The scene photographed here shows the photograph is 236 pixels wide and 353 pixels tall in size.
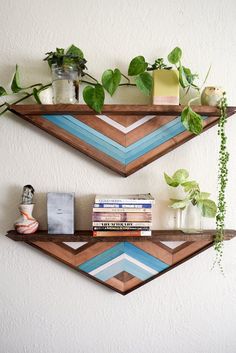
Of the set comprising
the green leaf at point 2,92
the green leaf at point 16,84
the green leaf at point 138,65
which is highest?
the green leaf at point 138,65

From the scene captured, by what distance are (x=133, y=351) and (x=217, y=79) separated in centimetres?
141

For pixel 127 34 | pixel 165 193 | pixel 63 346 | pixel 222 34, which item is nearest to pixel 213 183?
pixel 165 193

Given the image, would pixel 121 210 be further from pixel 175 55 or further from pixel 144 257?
pixel 175 55

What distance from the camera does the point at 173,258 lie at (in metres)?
1.22

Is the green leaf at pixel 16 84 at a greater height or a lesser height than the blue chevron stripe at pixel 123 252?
greater

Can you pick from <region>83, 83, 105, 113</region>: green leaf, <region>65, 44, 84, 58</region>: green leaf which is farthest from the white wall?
<region>83, 83, 105, 113</region>: green leaf

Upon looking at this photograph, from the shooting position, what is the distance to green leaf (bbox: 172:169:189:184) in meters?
1.17

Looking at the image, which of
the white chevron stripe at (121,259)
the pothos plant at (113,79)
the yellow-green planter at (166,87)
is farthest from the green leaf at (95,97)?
the white chevron stripe at (121,259)

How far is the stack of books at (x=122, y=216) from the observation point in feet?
3.65

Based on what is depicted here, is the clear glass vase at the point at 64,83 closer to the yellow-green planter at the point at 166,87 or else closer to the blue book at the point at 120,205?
the yellow-green planter at the point at 166,87

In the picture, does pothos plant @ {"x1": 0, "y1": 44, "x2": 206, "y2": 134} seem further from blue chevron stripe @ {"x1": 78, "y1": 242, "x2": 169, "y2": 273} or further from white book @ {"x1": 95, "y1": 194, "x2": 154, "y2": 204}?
blue chevron stripe @ {"x1": 78, "y1": 242, "x2": 169, "y2": 273}

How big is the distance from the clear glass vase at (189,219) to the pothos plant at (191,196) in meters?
0.03

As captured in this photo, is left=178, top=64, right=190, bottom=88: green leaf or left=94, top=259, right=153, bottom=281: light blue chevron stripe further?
left=94, top=259, right=153, bottom=281: light blue chevron stripe

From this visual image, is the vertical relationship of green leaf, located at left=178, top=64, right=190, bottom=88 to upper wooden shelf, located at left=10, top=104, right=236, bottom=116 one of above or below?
above
